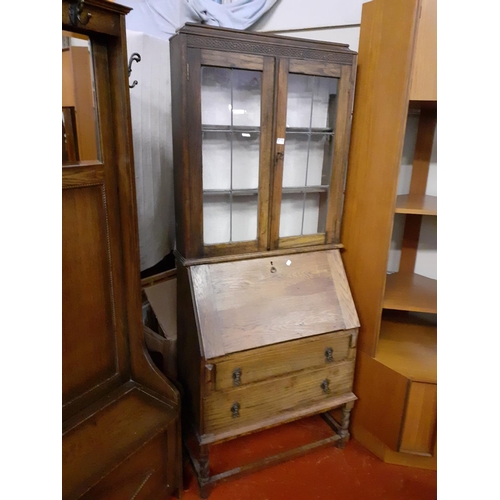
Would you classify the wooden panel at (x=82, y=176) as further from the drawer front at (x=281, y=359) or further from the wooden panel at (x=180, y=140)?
A: the drawer front at (x=281, y=359)

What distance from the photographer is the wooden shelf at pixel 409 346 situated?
5.62 feet

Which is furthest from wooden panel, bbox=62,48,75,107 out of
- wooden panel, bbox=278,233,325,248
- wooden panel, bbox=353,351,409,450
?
wooden panel, bbox=353,351,409,450

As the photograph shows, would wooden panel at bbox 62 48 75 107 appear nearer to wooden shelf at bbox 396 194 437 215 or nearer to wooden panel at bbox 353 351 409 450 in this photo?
wooden shelf at bbox 396 194 437 215

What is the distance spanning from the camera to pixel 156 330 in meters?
2.07

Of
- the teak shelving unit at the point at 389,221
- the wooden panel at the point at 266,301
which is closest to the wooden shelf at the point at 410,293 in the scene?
the teak shelving unit at the point at 389,221

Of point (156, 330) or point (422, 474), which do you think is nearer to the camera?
point (422, 474)

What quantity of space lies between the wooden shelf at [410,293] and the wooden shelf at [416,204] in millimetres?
427

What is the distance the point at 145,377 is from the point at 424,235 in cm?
158

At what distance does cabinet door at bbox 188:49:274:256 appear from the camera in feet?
4.81

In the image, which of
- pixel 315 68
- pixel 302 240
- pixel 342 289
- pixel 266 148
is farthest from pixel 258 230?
pixel 315 68

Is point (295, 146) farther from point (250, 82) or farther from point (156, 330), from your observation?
point (156, 330)

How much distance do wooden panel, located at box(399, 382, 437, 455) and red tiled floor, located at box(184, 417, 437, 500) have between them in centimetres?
15

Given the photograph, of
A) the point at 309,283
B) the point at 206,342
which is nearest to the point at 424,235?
the point at 309,283

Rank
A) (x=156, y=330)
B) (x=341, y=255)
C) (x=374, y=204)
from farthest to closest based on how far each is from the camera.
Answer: (x=156, y=330) → (x=341, y=255) → (x=374, y=204)
